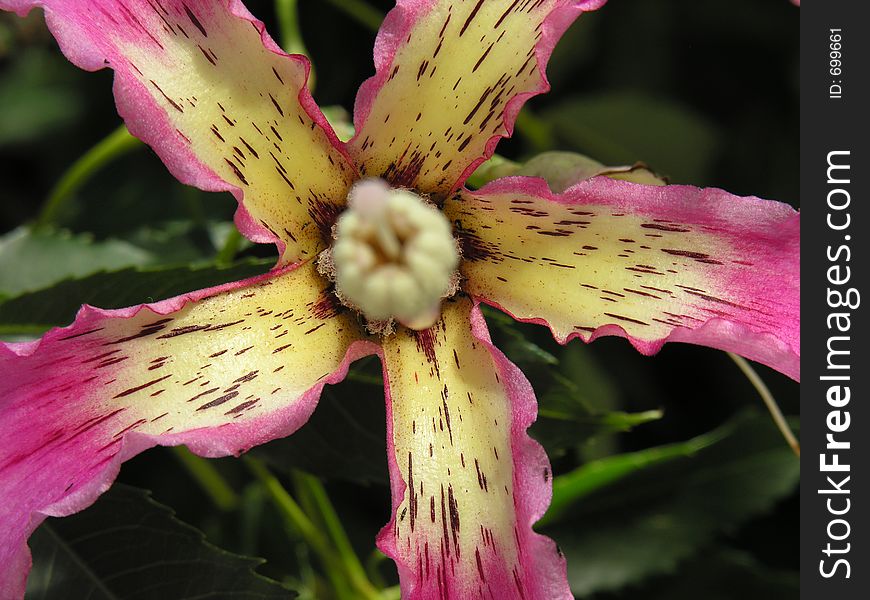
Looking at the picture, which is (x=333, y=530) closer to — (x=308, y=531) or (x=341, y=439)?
(x=308, y=531)

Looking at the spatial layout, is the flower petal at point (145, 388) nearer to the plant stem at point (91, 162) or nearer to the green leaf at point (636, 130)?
the plant stem at point (91, 162)

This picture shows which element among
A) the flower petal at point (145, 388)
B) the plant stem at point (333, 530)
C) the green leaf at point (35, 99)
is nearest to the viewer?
the flower petal at point (145, 388)

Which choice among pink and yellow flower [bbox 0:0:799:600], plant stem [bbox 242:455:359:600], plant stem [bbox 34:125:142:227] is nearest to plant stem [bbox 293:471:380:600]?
plant stem [bbox 242:455:359:600]

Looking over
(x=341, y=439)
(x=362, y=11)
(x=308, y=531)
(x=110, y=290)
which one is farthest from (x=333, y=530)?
(x=362, y=11)

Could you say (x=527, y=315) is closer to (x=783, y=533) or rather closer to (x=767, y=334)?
(x=767, y=334)
